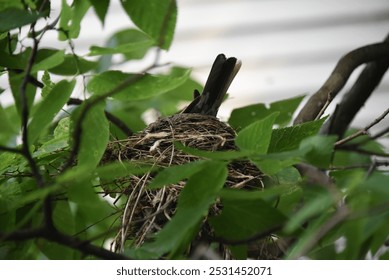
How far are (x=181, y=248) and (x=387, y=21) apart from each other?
318 centimetres

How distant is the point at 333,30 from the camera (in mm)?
4086

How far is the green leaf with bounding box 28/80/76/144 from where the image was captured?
1069 mm

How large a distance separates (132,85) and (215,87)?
4.37ft

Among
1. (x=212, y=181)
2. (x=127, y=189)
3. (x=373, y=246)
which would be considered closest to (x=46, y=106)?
(x=212, y=181)

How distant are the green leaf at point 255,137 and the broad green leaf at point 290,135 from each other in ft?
1.17

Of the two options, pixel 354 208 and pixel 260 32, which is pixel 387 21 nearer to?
pixel 260 32

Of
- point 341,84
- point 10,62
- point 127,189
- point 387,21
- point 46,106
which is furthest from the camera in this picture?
point 387,21

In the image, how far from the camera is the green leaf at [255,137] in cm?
111

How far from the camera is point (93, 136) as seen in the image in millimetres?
1144

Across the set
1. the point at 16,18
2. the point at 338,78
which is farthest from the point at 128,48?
the point at 338,78

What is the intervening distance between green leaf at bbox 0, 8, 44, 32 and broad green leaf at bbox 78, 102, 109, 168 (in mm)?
269

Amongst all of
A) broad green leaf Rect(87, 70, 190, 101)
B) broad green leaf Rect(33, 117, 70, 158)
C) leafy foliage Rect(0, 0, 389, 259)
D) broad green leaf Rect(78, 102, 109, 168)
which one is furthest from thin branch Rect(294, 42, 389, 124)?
broad green leaf Rect(78, 102, 109, 168)
